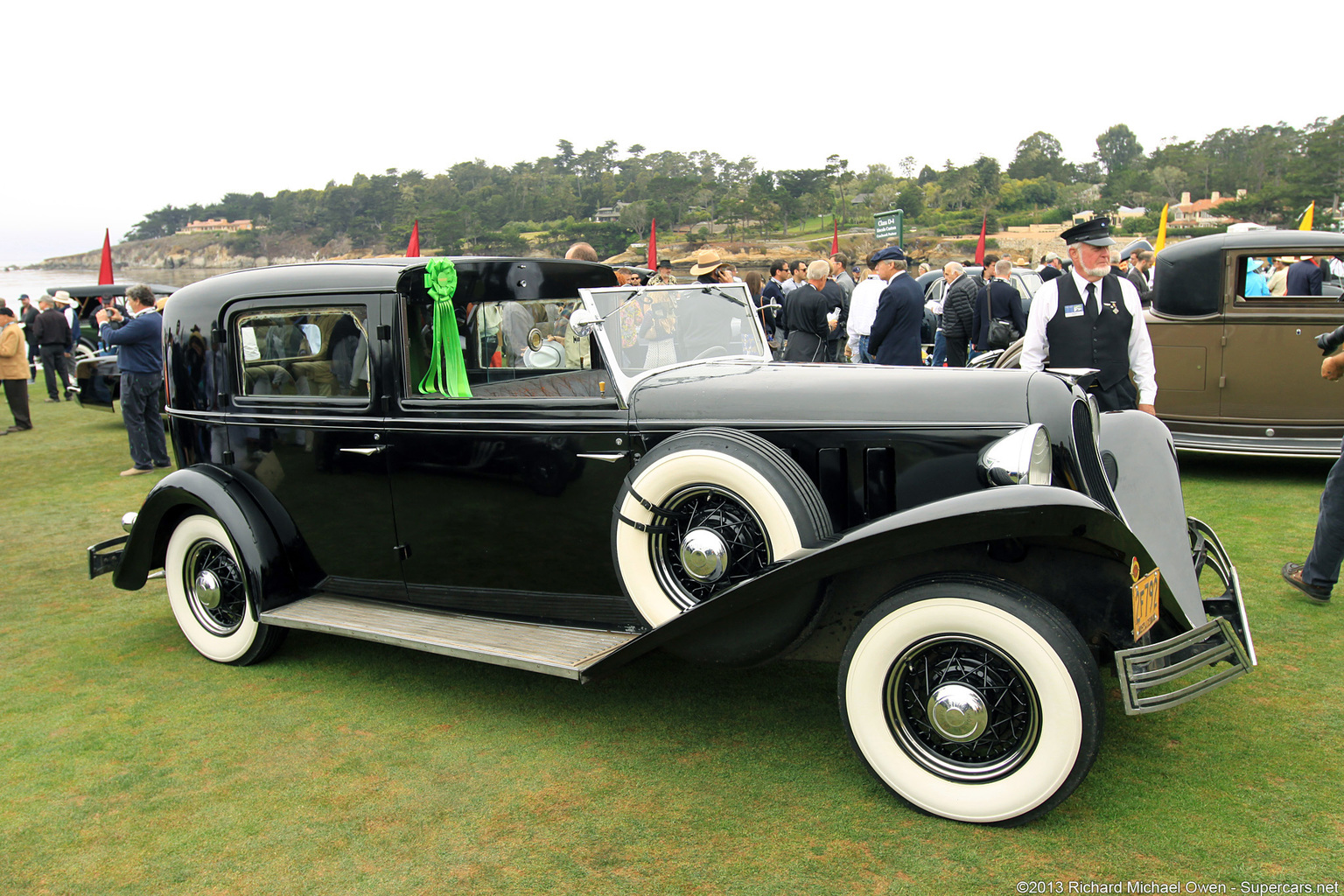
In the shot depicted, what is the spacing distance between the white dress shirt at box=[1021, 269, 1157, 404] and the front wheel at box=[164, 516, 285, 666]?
4.41 m

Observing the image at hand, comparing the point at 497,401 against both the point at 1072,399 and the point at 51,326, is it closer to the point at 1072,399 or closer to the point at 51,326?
the point at 1072,399

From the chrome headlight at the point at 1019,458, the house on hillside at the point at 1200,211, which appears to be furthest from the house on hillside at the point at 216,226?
the house on hillside at the point at 1200,211

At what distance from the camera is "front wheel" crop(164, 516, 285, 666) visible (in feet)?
13.2

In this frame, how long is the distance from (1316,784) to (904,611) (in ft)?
4.74

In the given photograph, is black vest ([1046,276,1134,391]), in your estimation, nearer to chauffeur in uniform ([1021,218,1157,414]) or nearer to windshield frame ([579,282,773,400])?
chauffeur in uniform ([1021,218,1157,414])

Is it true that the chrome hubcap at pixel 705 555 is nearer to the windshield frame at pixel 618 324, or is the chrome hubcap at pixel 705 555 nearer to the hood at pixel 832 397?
the hood at pixel 832 397

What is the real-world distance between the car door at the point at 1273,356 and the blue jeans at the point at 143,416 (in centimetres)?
1038

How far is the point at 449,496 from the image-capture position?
11.9 ft

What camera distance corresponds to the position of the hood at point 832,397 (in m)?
2.92

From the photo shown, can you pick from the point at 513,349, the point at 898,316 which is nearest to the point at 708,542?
the point at 513,349

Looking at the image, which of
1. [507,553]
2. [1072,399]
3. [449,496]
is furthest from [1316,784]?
[449,496]

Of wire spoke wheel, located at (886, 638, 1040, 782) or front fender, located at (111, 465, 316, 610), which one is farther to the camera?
front fender, located at (111, 465, 316, 610)

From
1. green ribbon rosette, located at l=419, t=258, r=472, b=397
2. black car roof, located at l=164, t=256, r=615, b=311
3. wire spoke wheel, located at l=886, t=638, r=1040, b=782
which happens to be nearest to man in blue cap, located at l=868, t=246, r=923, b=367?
black car roof, located at l=164, t=256, r=615, b=311

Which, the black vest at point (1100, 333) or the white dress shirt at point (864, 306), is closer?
the black vest at point (1100, 333)
